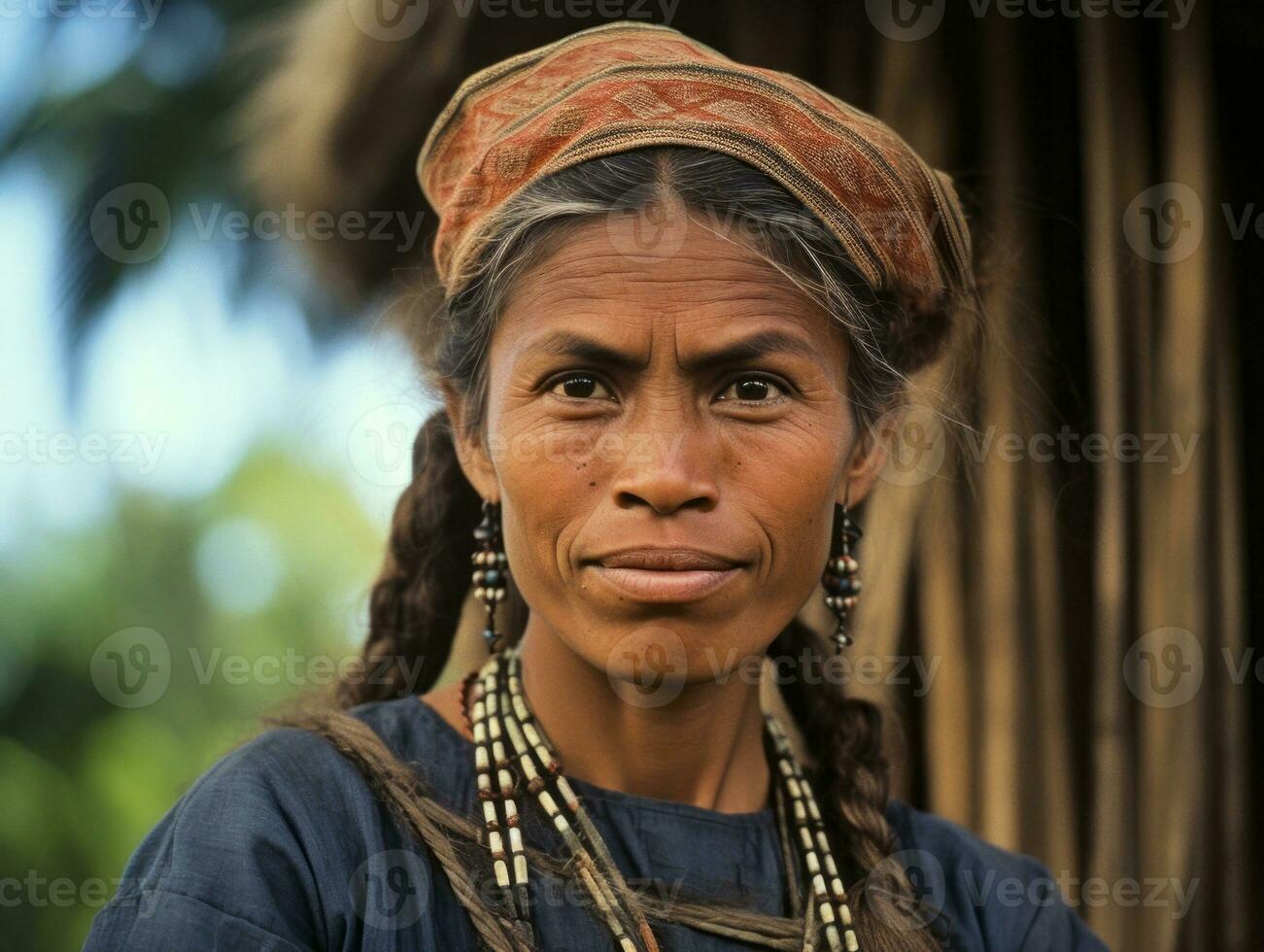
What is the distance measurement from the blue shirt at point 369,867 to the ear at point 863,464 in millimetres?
543

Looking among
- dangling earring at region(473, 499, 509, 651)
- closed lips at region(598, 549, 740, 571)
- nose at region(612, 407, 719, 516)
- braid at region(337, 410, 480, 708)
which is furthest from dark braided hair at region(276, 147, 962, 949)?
closed lips at region(598, 549, 740, 571)

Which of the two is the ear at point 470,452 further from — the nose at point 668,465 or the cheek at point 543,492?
the nose at point 668,465

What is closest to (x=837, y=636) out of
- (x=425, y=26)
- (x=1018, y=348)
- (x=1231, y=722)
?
(x=1018, y=348)

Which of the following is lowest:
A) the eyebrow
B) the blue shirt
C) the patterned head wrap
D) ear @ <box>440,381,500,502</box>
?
the blue shirt

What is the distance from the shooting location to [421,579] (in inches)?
91.5

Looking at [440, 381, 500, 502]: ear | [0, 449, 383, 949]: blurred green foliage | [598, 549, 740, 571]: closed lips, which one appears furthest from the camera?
[0, 449, 383, 949]: blurred green foliage

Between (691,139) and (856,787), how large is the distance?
1.14 metres

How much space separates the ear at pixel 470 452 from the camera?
204 cm

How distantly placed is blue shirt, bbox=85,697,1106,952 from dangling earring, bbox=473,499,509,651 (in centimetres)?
19

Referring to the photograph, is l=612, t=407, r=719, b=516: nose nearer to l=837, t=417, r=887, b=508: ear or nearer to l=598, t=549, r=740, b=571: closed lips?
l=598, t=549, r=740, b=571: closed lips

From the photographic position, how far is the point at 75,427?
9.59 feet

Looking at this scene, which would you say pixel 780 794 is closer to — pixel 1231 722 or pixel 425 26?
Result: pixel 1231 722

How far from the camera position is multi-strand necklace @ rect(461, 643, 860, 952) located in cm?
181

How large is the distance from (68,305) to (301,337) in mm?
522
